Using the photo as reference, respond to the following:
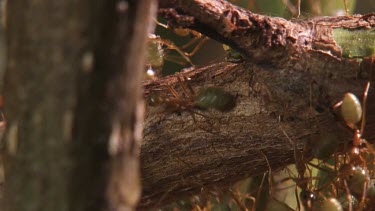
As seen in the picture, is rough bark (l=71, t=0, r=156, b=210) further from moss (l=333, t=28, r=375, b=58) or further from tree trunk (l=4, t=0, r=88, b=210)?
moss (l=333, t=28, r=375, b=58)


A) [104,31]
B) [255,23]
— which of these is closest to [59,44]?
[104,31]

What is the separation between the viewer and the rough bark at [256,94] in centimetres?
54

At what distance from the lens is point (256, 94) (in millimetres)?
572

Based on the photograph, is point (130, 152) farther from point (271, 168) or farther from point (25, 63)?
point (271, 168)

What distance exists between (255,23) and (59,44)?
12.5 inches

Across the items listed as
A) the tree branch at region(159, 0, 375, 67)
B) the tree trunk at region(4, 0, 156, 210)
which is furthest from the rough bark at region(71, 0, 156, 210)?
the tree branch at region(159, 0, 375, 67)

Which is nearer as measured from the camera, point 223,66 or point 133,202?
point 133,202

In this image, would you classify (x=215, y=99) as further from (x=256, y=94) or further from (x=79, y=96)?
(x=79, y=96)

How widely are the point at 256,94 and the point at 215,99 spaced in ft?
0.14

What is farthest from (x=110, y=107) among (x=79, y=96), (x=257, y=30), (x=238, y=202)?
(x=238, y=202)

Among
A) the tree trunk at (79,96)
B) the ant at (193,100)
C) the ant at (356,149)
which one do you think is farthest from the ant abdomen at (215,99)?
the tree trunk at (79,96)

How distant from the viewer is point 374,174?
26.1 inches

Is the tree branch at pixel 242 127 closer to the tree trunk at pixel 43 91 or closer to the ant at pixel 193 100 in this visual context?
the ant at pixel 193 100

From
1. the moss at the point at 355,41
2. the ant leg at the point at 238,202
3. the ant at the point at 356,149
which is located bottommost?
the ant leg at the point at 238,202
